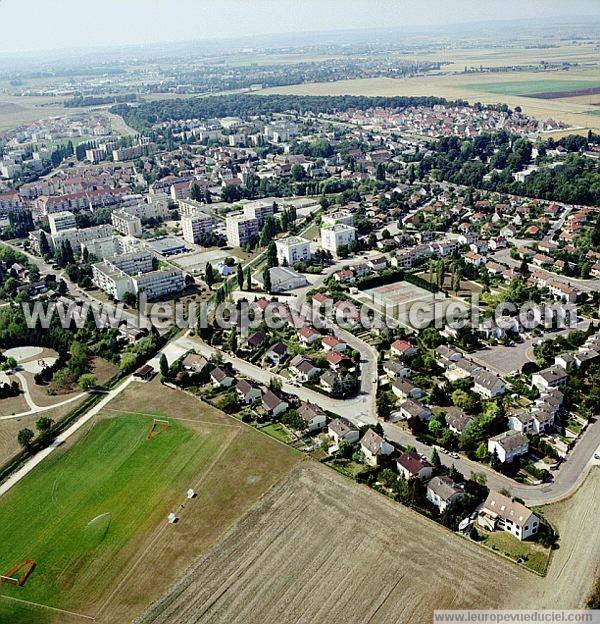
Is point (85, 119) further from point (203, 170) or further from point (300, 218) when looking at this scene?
point (300, 218)

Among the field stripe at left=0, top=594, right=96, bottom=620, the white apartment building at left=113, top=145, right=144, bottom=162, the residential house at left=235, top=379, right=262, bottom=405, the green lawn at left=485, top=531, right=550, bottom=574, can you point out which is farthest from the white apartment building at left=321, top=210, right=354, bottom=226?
the white apartment building at left=113, top=145, right=144, bottom=162

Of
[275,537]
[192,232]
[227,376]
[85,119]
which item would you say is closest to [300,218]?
[192,232]

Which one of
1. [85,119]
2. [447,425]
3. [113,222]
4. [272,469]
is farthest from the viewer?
[85,119]

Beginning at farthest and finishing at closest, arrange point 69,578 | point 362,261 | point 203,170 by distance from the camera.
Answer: point 203,170, point 362,261, point 69,578

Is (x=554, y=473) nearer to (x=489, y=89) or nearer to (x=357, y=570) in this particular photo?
(x=357, y=570)

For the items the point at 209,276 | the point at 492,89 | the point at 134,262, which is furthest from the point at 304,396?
the point at 492,89

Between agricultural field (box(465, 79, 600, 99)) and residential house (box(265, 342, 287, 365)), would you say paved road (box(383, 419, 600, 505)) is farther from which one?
agricultural field (box(465, 79, 600, 99))

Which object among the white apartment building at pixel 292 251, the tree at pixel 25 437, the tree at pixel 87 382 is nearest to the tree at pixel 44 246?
the white apartment building at pixel 292 251
